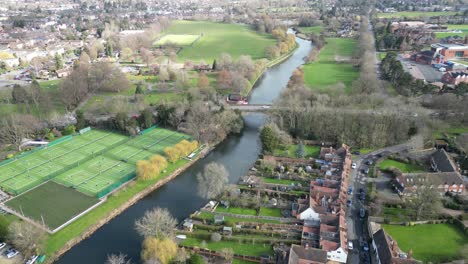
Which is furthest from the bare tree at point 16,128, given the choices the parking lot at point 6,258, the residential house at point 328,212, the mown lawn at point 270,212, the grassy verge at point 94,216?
the residential house at point 328,212

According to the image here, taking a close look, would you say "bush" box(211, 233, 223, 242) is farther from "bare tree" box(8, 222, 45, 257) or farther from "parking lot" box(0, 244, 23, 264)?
"parking lot" box(0, 244, 23, 264)

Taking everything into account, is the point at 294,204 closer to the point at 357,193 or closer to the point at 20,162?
the point at 357,193

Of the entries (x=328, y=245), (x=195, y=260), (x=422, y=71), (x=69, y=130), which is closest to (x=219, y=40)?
(x=422, y=71)

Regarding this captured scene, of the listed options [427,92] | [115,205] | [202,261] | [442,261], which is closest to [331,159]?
[442,261]

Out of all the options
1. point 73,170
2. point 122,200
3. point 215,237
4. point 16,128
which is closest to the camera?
point 215,237

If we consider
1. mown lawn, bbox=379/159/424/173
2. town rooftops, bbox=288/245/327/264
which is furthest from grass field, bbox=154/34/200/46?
town rooftops, bbox=288/245/327/264

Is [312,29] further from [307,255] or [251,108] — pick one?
[307,255]

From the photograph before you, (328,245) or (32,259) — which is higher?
(32,259)
